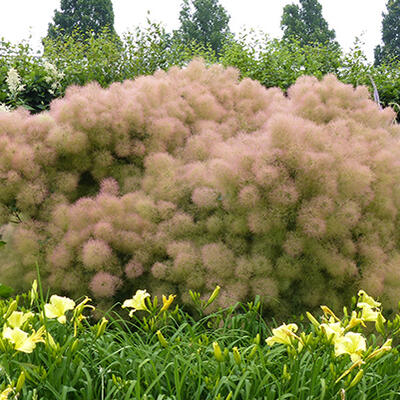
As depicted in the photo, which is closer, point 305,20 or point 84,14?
point 305,20

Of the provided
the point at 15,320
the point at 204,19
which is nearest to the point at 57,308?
the point at 15,320

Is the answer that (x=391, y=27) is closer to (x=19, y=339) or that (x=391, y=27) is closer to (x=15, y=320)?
(x=15, y=320)

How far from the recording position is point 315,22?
26469 millimetres

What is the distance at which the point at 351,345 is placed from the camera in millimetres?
1382

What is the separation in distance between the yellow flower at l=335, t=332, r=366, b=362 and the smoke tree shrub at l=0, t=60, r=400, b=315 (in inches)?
25.2

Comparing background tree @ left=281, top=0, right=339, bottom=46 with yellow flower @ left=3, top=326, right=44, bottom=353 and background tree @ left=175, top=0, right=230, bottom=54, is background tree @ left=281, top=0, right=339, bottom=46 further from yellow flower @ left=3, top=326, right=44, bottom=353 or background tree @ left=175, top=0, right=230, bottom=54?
yellow flower @ left=3, top=326, right=44, bottom=353

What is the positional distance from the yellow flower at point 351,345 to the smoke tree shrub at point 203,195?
641mm

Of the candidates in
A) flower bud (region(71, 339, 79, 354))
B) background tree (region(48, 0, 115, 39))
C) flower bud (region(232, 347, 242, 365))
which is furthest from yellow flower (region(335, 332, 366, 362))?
background tree (region(48, 0, 115, 39))

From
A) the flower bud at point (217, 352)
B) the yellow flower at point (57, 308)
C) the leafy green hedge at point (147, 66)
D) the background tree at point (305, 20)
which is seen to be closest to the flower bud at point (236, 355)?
the flower bud at point (217, 352)

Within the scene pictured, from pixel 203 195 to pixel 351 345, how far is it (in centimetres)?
101

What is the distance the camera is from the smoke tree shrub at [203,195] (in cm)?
Answer: 205

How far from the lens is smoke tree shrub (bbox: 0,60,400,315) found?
6.72 feet

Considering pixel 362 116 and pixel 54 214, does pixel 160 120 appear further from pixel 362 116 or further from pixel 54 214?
pixel 362 116

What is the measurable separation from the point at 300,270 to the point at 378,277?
13.3 inches
